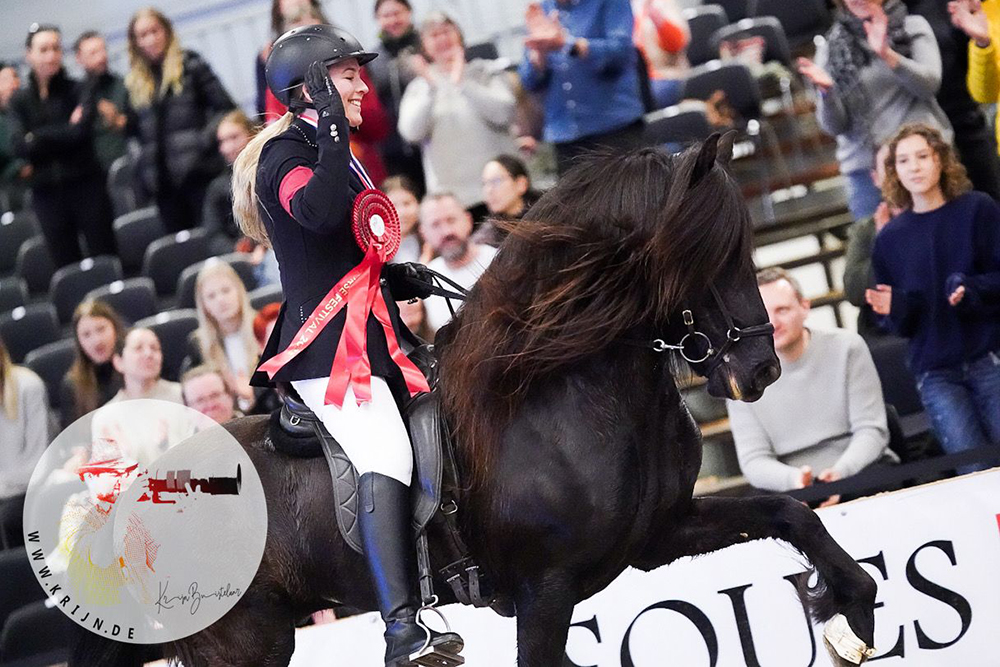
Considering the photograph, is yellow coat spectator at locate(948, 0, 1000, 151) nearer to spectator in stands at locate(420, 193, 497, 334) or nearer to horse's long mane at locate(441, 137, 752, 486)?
spectator in stands at locate(420, 193, 497, 334)

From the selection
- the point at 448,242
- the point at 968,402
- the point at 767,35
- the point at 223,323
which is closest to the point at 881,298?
the point at 968,402

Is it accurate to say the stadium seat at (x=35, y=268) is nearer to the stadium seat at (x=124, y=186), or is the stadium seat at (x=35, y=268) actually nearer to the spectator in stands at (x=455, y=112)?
the stadium seat at (x=124, y=186)

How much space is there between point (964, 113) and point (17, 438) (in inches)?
218

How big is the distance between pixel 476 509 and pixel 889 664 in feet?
6.61

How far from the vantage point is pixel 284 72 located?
372 cm

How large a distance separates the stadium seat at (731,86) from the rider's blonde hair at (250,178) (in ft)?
17.3

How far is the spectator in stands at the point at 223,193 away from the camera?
8.38m

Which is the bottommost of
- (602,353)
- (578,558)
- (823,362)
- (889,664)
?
(889,664)

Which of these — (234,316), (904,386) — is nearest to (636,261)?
(904,386)

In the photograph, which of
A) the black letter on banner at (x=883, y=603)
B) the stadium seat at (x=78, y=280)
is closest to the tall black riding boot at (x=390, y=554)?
the black letter on banner at (x=883, y=603)

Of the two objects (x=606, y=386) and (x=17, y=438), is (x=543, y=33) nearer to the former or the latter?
(x=17, y=438)

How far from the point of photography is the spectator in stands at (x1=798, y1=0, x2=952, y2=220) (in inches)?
270

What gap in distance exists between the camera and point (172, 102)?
8.80 metres

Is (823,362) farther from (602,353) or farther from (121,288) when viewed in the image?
(121,288)
